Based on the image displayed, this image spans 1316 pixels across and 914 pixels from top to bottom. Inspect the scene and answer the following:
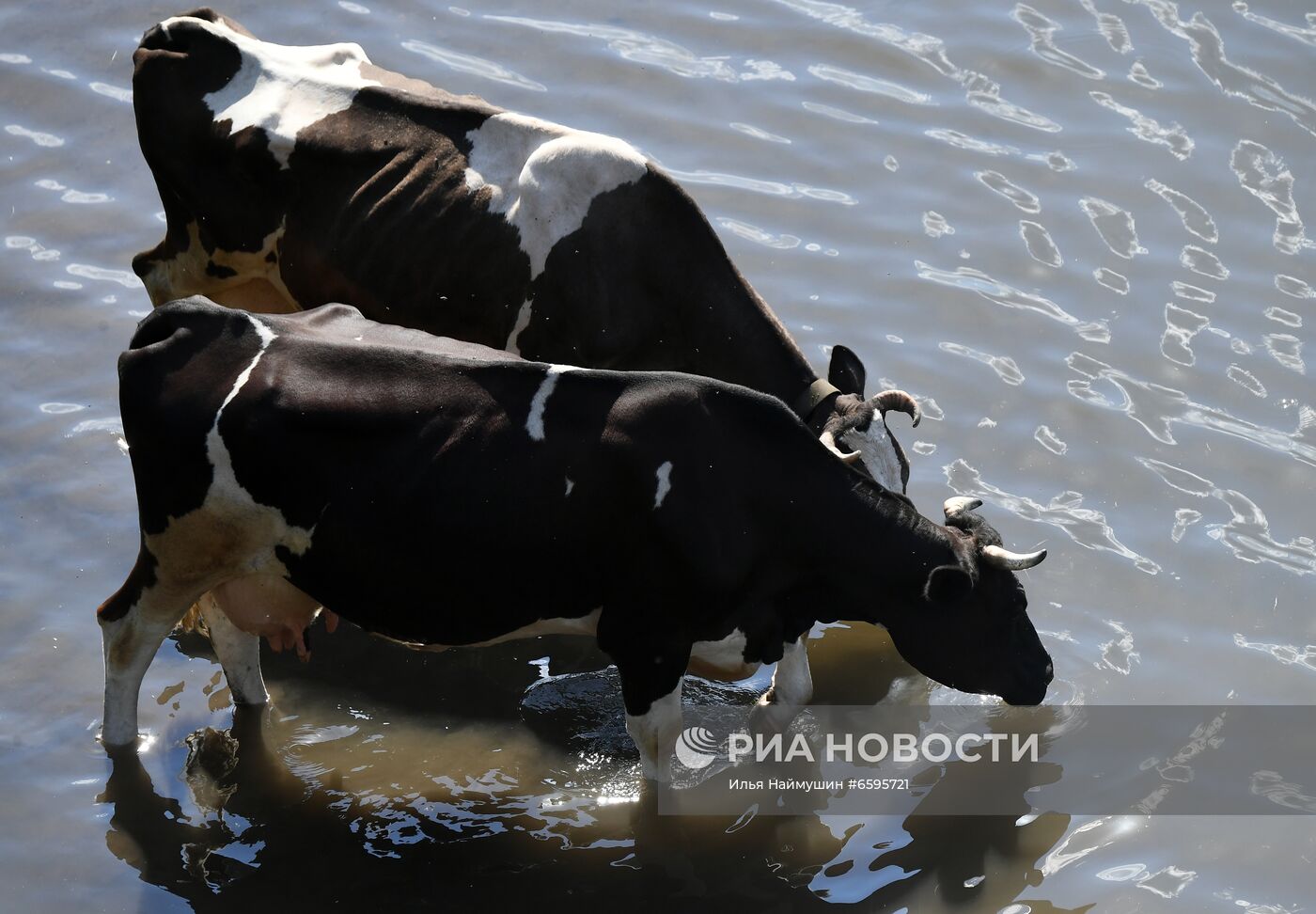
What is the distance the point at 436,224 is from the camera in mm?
8867

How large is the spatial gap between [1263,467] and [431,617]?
5.55 m

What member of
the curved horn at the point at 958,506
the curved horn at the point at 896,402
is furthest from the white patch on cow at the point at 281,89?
the curved horn at the point at 958,506

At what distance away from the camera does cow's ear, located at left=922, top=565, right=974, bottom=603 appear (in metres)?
7.10

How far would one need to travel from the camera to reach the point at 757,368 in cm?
855

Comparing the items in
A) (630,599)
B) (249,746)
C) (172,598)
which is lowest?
(249,746)

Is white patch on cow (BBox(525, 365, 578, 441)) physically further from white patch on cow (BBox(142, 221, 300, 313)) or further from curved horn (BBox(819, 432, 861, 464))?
white patch on cow (BBox(142, 221, 300, 313))

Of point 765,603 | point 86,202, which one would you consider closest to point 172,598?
point 765,603

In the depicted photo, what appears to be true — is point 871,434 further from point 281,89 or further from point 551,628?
point 281,89

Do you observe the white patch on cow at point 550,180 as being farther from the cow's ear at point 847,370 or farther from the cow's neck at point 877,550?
the cow's neck at point 877,550

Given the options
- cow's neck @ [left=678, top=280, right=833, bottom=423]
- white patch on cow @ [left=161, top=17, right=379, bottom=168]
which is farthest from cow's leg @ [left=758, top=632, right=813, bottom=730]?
white patch on cow @ [left=161, top=17, right=379, bottom=168]

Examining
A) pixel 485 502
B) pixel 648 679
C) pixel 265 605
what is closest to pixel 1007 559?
pixel 648 679

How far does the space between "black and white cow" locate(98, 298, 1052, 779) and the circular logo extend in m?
0.53

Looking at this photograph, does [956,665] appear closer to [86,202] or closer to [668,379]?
[668,379]
